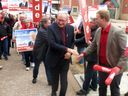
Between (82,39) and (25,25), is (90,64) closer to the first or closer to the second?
(82,39)

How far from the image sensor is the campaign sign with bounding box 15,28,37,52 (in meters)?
8.61

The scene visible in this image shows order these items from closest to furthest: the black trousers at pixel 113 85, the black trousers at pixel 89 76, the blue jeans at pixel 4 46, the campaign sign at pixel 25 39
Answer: the black trousers at pixel 113 85 → the black trousers at pixel 89 76 → the campaign sign at pixel 25 39 → the blue jeans at pixel 4 46

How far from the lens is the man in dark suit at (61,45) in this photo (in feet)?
16.4

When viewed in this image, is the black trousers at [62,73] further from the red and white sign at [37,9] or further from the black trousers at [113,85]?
the red and white sign at [37,9]

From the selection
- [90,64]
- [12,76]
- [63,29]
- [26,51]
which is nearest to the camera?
[63,29]

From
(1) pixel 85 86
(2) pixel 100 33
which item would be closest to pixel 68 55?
(2) pixel 100 33

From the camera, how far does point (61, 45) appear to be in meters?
5.07

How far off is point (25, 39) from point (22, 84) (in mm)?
2036

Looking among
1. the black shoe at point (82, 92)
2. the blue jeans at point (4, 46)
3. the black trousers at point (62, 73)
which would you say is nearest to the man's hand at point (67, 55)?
the black trousers at point (62, 73)

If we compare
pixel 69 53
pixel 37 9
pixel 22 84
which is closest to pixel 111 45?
pixel 69 53

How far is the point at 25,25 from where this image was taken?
344 inches

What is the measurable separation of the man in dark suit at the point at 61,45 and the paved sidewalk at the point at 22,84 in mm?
1217

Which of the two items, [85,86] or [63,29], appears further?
[85,86]

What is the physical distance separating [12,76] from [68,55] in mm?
3250
